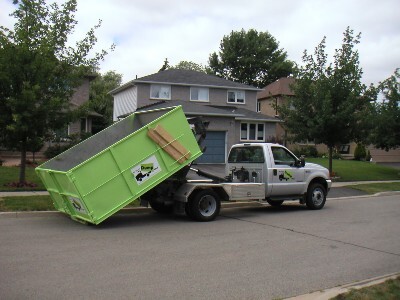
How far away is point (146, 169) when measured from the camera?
33.6 feet

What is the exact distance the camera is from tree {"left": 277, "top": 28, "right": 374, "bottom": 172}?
22984 millimetres

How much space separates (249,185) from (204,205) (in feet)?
4.64

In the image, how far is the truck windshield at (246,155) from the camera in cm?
1299

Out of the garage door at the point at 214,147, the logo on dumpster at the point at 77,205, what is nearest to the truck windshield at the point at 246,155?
the logo on dumpster at the point at 77,205

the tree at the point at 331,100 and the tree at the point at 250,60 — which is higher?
the tree at the point at 250,60

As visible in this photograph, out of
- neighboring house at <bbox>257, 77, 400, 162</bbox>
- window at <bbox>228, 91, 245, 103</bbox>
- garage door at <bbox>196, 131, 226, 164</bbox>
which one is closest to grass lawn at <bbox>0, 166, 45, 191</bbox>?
garage door at <bbox>196, 131, 226, 164</bbox>

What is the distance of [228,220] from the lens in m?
11.8

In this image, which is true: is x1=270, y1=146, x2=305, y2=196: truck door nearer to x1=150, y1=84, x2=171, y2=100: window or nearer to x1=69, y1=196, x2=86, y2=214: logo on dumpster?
x1=69, y1=196, x2=86, y2=214: logo on dumpster

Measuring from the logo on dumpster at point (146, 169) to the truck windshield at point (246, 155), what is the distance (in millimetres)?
3626

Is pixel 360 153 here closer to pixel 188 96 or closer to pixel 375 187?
pixel 188 96

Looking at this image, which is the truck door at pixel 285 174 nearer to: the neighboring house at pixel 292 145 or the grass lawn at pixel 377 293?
the grass lawn at pixel 377 293

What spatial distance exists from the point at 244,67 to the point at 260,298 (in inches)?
2501

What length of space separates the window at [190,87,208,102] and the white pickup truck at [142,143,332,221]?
77.1 feet

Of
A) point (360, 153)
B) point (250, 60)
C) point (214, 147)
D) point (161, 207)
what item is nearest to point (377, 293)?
point (161, 207)
